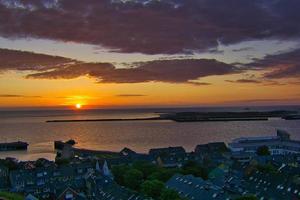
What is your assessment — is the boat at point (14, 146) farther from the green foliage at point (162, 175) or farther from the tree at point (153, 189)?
the tree at point (153, 189)

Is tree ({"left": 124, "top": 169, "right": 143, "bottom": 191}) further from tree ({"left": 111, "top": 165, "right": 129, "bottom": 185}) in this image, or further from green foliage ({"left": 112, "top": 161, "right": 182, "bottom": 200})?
tree ({"left": 111, "top": 165, "right": 129, "bottom": 185})

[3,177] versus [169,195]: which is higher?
[169,195]

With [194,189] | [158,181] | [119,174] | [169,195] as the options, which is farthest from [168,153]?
[169,195]

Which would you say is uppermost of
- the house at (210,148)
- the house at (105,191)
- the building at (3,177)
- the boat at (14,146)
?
the house at (105,191)

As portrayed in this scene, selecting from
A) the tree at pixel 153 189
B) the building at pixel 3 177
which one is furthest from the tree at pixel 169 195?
the building at pixel 3 177

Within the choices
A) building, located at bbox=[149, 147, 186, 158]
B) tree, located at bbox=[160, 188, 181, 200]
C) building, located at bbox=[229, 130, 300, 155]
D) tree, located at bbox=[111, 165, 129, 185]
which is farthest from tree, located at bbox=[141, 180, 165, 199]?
building, located at bbox=[229, 130, 300, 155]

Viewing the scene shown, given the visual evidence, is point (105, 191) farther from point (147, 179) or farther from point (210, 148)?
point (210, 148)
